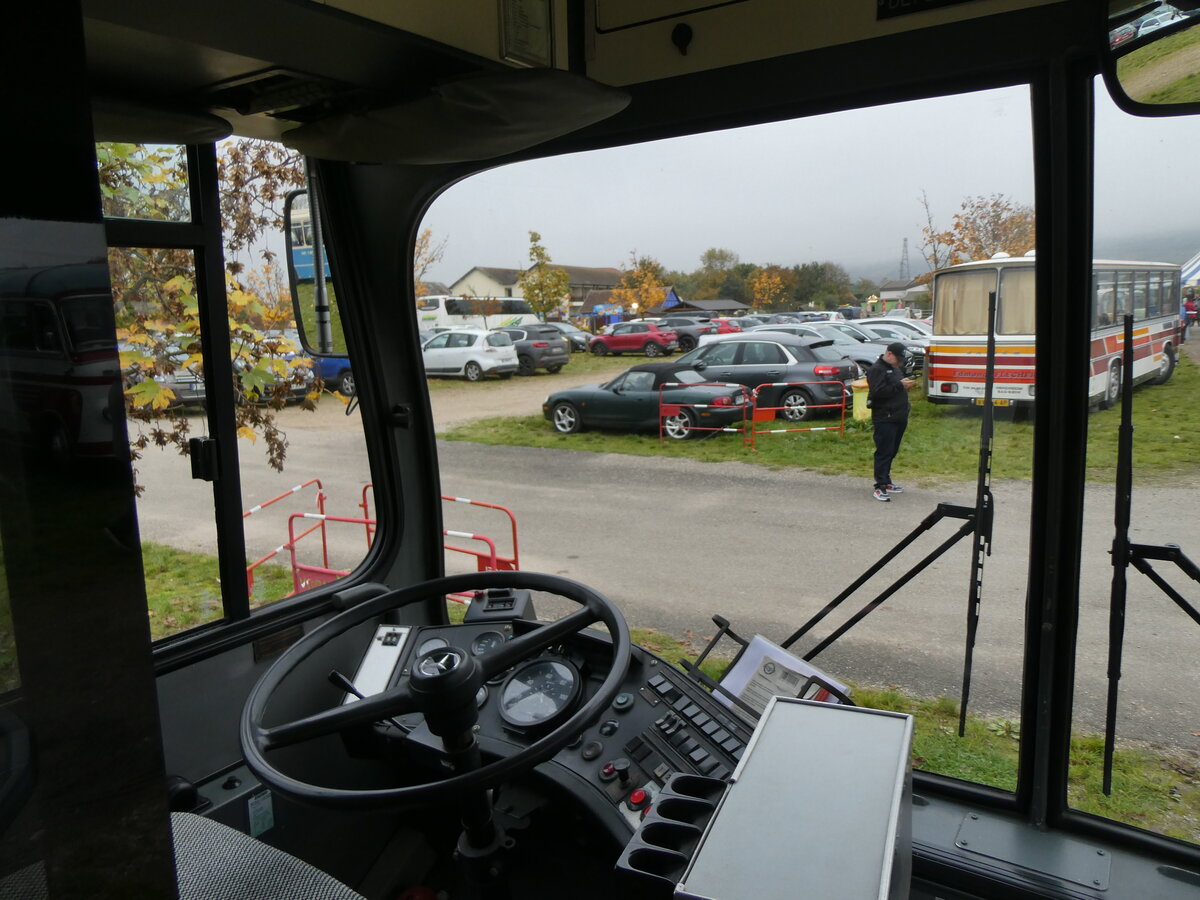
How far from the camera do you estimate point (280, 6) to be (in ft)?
5.03

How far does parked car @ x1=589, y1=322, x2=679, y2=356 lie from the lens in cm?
291

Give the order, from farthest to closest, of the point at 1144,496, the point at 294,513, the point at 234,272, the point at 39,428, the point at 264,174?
1. the point at 294,513
2. the point at 264,174
3. the point at 234,272
4. the point at 1144,496
5. the point at 39,428

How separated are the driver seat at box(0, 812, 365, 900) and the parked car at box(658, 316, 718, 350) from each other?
192 cm

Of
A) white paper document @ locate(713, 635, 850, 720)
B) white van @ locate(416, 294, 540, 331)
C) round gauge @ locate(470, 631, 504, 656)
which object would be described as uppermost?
white van @ locate(416, 294, 540, 331)

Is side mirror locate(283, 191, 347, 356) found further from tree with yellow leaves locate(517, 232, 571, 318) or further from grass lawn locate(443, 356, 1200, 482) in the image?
grass lawn locate(443, 356, 1200, 482)

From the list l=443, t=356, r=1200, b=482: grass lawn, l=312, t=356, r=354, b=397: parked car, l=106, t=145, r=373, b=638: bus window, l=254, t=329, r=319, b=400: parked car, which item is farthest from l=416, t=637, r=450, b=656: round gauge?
l=443, t=356, r=1200, b=482: grass lawn

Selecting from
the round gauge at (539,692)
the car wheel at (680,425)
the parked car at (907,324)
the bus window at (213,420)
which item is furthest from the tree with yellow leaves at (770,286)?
the bus window at (213,420)

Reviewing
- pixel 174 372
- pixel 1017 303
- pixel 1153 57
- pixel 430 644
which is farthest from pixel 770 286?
pixel 174 372

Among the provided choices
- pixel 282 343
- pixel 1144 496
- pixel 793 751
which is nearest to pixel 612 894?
pixel 793 751

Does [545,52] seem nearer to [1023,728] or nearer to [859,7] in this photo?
[859,7]

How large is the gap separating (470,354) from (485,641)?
4.60ft

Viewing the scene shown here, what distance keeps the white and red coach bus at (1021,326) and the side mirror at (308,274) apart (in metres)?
1.83

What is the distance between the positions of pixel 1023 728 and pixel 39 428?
217 cm

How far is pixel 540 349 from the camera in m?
3.22
